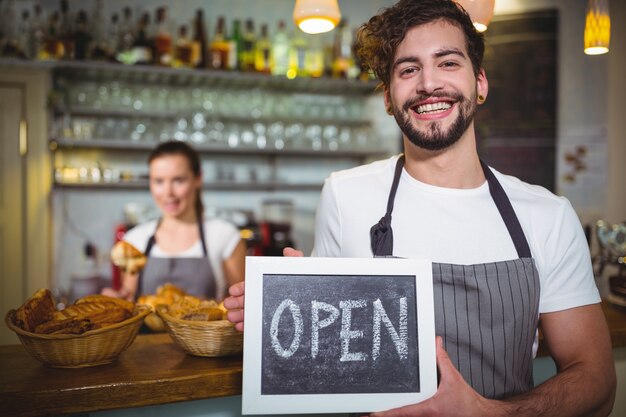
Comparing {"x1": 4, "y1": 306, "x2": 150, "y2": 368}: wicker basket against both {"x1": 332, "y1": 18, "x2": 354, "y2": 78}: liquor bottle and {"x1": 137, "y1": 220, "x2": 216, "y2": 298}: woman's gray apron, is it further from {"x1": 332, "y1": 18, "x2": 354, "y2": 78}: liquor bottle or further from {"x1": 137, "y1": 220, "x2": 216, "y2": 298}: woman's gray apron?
{"x1": 332, "y1": 18, "x2": 354, "y2": 78}: liquor bottle

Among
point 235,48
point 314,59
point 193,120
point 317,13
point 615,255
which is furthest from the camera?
point 314,59

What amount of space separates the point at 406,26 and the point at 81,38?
9.48ft

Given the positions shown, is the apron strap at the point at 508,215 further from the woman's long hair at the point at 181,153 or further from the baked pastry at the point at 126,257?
the woman's long hair at the point at 181,153

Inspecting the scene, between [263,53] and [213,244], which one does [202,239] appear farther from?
[263,53]

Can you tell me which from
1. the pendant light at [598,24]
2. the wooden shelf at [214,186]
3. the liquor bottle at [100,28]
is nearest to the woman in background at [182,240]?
the wooden shelf at [214,186]

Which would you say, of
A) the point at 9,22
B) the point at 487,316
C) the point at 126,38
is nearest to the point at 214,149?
the point at 126,38

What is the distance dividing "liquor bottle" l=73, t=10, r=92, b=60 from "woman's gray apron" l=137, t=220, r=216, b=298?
1597 millimetres

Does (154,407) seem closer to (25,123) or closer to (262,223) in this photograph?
(262,223)

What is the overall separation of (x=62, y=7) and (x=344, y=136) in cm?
206

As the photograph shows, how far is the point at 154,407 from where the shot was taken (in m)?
1.45

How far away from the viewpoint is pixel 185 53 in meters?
3.82

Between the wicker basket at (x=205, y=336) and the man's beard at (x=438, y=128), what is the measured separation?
67 centimetres

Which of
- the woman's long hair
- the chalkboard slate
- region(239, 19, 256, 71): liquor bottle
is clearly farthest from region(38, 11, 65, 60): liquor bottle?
the chalkboard slate

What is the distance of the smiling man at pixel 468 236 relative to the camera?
1349 millimetres
